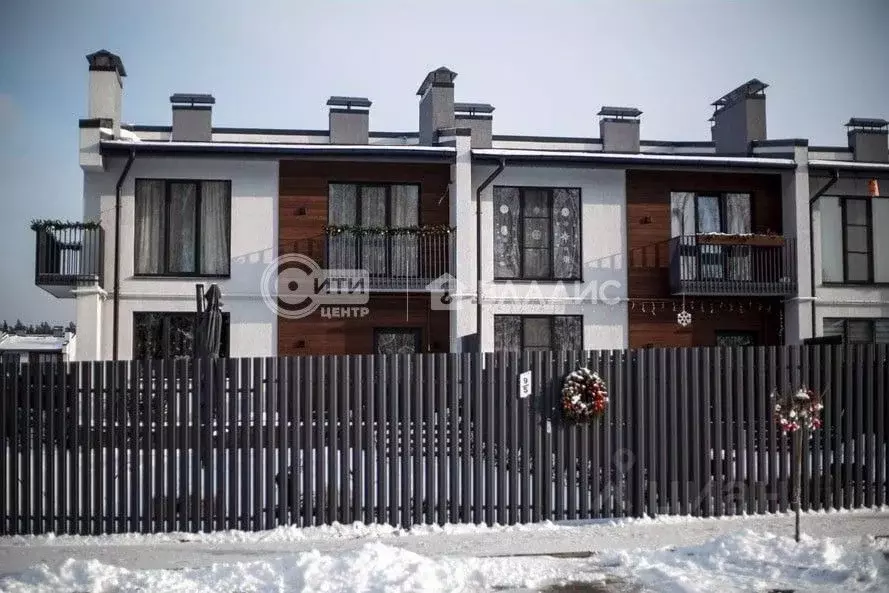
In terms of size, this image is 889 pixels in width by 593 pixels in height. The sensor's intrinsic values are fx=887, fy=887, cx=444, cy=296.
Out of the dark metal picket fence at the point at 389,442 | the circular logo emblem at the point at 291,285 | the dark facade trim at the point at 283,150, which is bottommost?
the dark metal picket fence at the point at 389,442

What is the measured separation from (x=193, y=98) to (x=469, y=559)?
772 inches

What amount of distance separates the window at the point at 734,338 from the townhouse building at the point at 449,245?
0.04m

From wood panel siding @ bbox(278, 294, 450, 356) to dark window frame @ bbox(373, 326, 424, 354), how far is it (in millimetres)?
38

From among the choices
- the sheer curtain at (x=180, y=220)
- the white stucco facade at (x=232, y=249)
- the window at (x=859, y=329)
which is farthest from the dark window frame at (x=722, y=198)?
the sheer curtain at (x=180, y=220)

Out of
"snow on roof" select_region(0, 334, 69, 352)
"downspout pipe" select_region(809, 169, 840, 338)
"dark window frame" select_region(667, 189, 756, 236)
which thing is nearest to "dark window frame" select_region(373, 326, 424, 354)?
"dark window frame" select_region(667, 189, 756, 236)

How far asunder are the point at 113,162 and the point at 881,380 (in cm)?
1684

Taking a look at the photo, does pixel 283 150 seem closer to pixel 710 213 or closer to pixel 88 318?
pixel 88 318

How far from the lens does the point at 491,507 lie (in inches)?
375

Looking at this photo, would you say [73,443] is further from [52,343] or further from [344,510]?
[52,343]

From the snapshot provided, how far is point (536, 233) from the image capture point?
22.0m

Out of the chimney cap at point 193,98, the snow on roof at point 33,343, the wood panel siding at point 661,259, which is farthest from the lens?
the snow on roof at point 33,343

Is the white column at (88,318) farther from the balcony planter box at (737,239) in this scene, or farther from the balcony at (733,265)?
the balcony planter box at (737,239)

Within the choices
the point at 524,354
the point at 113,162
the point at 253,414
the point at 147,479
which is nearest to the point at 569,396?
the point at 524,354

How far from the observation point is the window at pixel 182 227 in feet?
68.3
